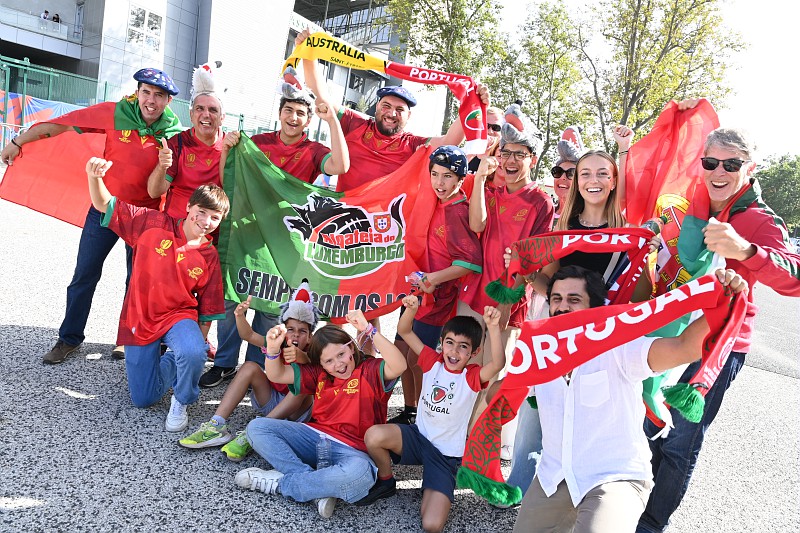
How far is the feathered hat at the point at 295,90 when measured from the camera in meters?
4.23

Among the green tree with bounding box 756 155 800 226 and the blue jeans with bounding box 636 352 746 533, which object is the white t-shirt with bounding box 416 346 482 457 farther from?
the green tree with bounding box 756 155 800 226

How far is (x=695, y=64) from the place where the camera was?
54.2 feet

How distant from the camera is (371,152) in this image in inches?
176

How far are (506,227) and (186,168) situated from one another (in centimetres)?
252

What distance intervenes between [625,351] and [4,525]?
2834 millimetres

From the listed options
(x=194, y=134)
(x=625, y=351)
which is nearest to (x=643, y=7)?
(x=194, y=134)

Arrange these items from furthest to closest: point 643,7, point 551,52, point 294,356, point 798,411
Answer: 1. point 551,52
2. point 643,7
3. point 798,411
4. point 294,356

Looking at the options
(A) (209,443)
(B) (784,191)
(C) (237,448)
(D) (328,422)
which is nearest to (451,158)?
(D) (328,422)

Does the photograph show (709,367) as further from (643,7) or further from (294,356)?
(643,7)

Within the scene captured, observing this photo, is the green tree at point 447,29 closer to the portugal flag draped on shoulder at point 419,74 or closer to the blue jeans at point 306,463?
the portugal flag draped on shoulder at point 419,74

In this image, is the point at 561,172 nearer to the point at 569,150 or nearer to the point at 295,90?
the point at 569,150

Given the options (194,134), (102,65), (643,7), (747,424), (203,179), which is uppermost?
(643,7)

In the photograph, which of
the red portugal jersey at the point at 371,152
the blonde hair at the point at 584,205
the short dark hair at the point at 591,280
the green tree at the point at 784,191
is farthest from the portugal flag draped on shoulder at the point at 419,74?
the green tree at the point at 784,191

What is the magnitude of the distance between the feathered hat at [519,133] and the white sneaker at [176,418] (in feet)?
8.96
